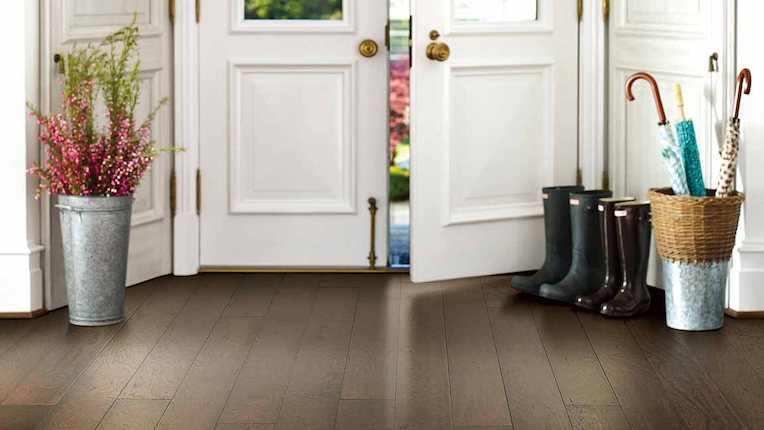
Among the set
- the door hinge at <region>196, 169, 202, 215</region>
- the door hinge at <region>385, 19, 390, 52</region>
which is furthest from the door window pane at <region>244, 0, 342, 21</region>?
the door hinge at <region>196, 169, 202, 215</region>

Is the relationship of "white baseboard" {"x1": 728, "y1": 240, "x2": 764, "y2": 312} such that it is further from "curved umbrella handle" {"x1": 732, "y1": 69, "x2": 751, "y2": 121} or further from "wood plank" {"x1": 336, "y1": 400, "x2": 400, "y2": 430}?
"wood plank" {"x1": 336, "y1": 400, "x2": 400, "y2": 430}

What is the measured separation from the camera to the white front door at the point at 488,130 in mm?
4168

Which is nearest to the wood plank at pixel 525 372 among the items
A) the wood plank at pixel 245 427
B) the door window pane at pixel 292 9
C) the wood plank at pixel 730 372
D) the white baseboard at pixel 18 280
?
the wood plank at pixel 730 372

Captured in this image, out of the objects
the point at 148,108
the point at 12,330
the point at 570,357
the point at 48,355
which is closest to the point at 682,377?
the point at 570,357

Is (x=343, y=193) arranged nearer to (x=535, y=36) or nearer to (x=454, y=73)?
(x=454, y=73)

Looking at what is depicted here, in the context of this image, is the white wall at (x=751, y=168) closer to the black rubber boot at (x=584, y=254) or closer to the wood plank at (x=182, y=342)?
the black rubber boot at (x=584, y=254)

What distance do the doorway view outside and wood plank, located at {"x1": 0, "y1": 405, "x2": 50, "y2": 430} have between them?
81.4 inches

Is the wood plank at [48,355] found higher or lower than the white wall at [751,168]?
lower

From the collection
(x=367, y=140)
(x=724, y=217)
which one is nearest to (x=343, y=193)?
(x=367, y=140)

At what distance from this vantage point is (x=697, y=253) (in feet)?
11.2

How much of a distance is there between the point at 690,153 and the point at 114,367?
195 cm

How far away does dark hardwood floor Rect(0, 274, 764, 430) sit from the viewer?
8.59 ft

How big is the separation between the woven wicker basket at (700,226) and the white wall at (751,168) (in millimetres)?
147

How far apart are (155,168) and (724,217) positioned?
85.4 inches
